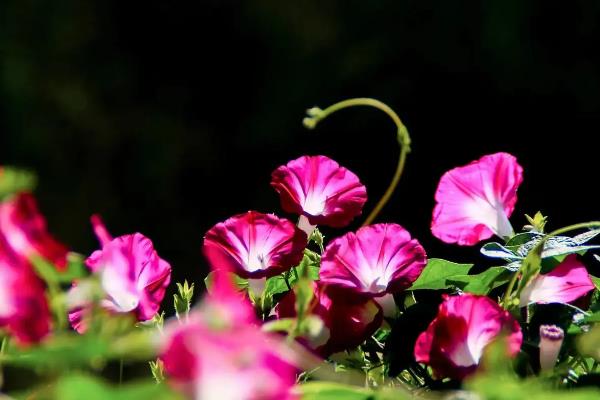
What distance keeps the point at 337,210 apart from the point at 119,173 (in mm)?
3392

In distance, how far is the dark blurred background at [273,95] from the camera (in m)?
3.83

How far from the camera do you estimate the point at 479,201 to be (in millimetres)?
847

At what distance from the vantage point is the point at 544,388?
647 mm

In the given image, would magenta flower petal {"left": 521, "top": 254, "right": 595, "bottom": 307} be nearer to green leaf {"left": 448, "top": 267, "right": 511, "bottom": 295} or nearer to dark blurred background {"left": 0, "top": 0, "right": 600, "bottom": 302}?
green leaf {"left": 448, "top": 267, "right": 511, "bottom": 295}

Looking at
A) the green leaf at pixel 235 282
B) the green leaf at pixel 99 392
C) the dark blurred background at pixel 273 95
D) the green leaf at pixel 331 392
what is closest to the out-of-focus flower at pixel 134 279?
the green leaf at pixel 235 282

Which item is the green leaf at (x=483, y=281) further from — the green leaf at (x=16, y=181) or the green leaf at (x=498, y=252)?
the green leaf at (x=16, y=181)

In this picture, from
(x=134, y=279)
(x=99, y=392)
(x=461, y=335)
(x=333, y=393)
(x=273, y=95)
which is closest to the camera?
(x=99, y=392)

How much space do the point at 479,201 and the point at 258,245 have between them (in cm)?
16

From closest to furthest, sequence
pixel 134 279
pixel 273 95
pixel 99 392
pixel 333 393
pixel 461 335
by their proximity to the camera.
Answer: pixel 99 392 < pixel 333 393 < pixel 461 335 < pixel 134 279 < pixel 273 95

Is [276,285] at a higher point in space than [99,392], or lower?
lower

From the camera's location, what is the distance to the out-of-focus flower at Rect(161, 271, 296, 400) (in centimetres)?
43

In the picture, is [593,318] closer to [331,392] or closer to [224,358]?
[331,392]

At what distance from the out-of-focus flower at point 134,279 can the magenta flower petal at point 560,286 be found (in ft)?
0.74

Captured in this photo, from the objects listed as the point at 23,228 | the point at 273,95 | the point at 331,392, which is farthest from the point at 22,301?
the point at 273,95
